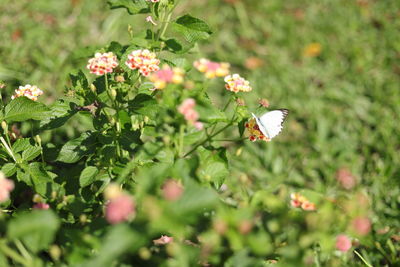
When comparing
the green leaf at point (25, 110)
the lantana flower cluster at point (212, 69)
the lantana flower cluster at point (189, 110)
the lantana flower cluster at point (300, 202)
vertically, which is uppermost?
the lantana flower cluster at point (212, 69)

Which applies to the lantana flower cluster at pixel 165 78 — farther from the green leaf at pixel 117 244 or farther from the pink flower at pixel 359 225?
the pink flower at pixel 359 225

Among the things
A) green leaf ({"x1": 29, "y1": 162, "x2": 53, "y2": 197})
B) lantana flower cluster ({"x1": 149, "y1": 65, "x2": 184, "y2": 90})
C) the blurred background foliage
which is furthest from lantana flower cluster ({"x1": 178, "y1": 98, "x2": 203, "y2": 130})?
the blurred background foliage

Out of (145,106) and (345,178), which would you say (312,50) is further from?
(145,106)

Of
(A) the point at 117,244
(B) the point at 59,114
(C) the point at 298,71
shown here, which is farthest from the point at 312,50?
(A) the point at 117,244

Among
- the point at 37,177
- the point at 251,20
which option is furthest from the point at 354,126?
the point at 37,177

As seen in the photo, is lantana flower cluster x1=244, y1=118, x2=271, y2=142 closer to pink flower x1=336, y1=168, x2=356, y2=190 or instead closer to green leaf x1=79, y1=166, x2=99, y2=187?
green leaf x1=79, y1=166, x2=99, y2=187

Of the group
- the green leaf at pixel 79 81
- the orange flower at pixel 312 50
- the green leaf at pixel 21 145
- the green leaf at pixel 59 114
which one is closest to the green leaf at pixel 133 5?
the green leaf at pixel 79 81
